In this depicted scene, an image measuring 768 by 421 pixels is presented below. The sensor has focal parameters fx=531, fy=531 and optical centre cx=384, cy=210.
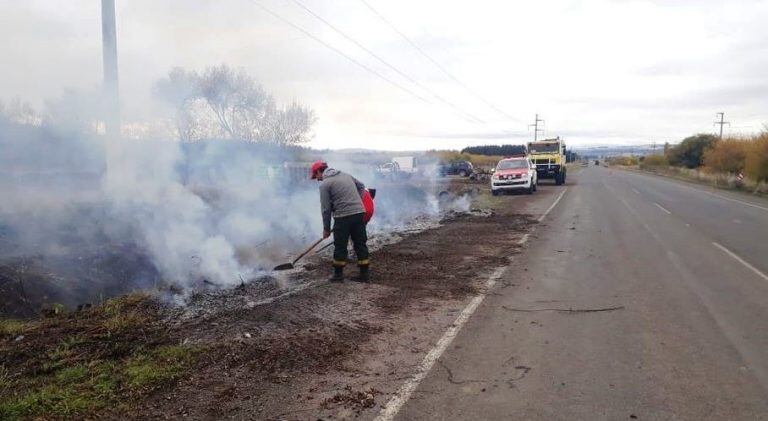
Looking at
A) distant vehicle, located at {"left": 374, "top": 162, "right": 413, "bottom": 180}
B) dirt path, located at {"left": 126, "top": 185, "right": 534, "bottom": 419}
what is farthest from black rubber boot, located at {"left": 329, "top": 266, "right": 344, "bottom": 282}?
distant vehicle, located at {"left": 374, "top": 162, "right": 413, "bottom": 180}

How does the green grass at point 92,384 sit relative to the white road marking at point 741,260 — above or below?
below

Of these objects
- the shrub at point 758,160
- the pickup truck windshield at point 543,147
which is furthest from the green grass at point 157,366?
the shrub at point 758,160

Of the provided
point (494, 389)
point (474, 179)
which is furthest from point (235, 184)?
point (474, 179)

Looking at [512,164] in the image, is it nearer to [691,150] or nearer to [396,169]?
[396,169]

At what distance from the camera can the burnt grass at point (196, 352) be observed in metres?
3.62

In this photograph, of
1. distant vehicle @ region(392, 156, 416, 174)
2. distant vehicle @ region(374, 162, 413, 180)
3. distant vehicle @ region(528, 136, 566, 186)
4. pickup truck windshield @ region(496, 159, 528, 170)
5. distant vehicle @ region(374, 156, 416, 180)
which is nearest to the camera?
pickup truck windshield @ region(496, 159, 528, 170)

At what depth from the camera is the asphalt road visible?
3568mm

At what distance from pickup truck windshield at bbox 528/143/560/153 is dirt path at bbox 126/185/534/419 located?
25.6 metres

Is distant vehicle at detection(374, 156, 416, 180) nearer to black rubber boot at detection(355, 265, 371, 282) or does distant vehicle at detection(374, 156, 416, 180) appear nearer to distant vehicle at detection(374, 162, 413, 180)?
distant vehicle at detection(374, 162, 413, 180)

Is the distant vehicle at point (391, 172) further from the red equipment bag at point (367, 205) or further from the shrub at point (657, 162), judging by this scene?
the shrub at point (657, 162)

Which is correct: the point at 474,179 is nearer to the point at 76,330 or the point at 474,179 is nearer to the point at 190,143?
the point at 190,143

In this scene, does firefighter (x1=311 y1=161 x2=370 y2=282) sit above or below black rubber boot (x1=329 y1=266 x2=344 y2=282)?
above

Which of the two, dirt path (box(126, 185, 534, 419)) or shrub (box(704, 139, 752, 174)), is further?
shrub (box(704, 139, 752, 174))

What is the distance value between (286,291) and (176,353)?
2.27 meters
